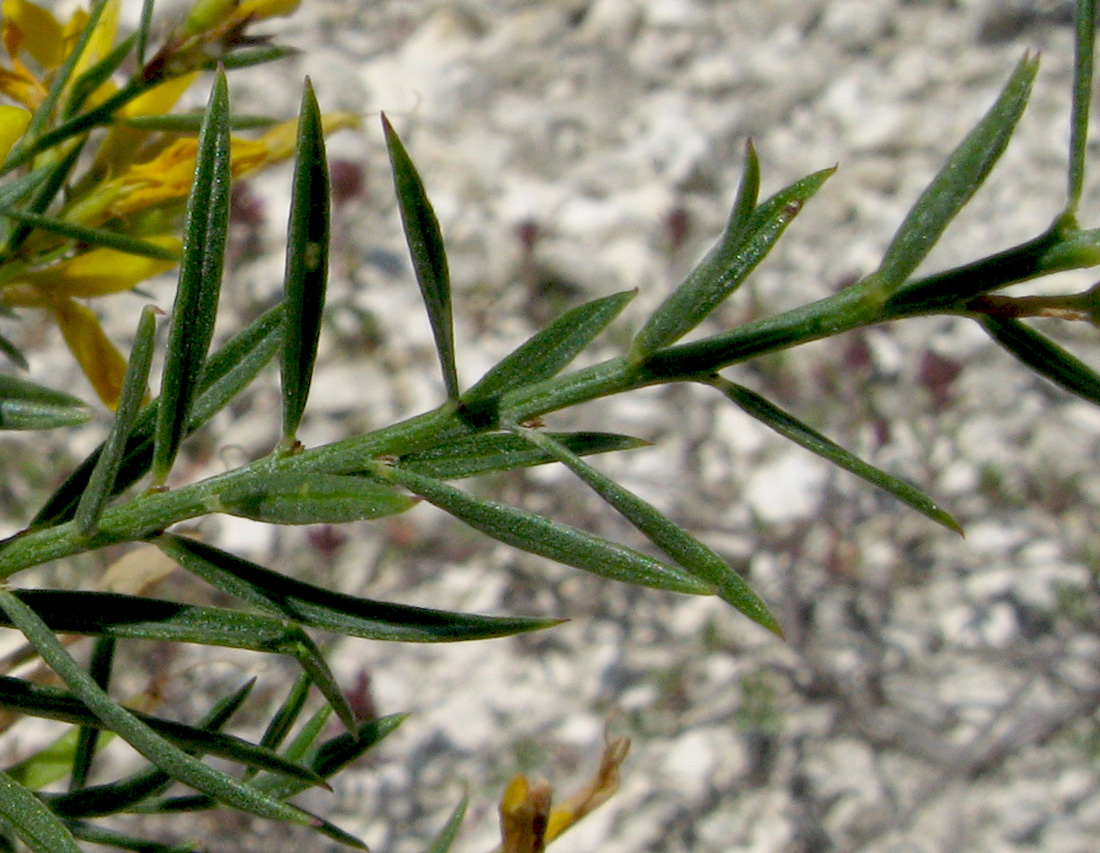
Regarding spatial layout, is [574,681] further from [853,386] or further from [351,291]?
[351,291]

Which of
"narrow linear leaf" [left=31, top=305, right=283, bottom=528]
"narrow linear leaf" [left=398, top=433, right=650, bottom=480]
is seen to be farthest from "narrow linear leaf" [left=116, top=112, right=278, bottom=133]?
"narrow linear leaf" [left=398, top=433, right=650, bottom=480]

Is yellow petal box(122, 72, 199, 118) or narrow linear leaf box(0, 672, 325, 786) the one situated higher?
yellow petal box(122, 72, 199, 118)


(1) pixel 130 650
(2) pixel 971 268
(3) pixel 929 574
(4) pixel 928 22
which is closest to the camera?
(2) pixel 971 268

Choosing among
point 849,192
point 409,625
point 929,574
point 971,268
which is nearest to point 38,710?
point 409,625

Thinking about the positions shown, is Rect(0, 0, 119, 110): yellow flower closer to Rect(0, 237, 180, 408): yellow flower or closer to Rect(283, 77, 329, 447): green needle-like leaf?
Rect(0, 237, 180, 408): yellow flower

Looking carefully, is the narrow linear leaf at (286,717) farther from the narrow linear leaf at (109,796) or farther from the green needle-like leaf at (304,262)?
the green needle-like leaf at (304,262)

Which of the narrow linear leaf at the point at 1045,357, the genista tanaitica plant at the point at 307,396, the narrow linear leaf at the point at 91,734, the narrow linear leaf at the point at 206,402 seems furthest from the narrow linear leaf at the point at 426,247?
the narrow linear leaf at the point at 91,734
